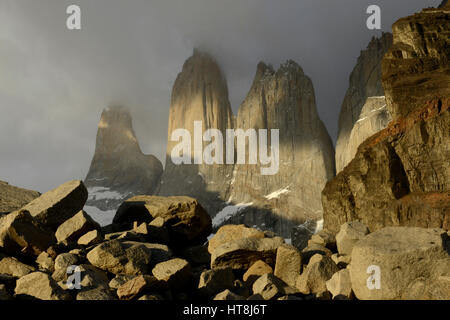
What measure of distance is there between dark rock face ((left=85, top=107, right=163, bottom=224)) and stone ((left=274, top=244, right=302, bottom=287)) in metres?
108

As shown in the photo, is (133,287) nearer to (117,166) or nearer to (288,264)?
(288,264)

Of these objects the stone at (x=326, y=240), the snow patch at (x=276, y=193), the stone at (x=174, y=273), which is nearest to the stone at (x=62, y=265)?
the stone at (x=174, y=273)

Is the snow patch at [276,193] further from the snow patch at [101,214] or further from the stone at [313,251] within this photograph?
the stone at [313,251]

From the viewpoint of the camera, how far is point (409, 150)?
21.8m

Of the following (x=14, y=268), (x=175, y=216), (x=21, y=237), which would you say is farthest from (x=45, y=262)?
(x=175, y=216)

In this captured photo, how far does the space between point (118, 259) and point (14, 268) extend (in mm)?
1788

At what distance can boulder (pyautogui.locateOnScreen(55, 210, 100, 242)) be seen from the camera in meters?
8.06

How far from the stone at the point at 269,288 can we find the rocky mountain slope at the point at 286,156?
236 feet

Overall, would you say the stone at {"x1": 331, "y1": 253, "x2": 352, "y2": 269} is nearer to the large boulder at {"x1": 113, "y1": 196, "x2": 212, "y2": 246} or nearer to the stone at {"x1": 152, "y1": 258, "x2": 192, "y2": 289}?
the stone at {"x1": 152, "y1": 258, "x2": 192, "y2": 289}

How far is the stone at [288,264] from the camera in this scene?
6.82m

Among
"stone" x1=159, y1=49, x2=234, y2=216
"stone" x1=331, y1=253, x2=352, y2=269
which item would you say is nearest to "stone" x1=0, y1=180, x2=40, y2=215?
"stone" x1=331, y1=253, x2=352, y2=269

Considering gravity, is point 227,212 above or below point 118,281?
below
